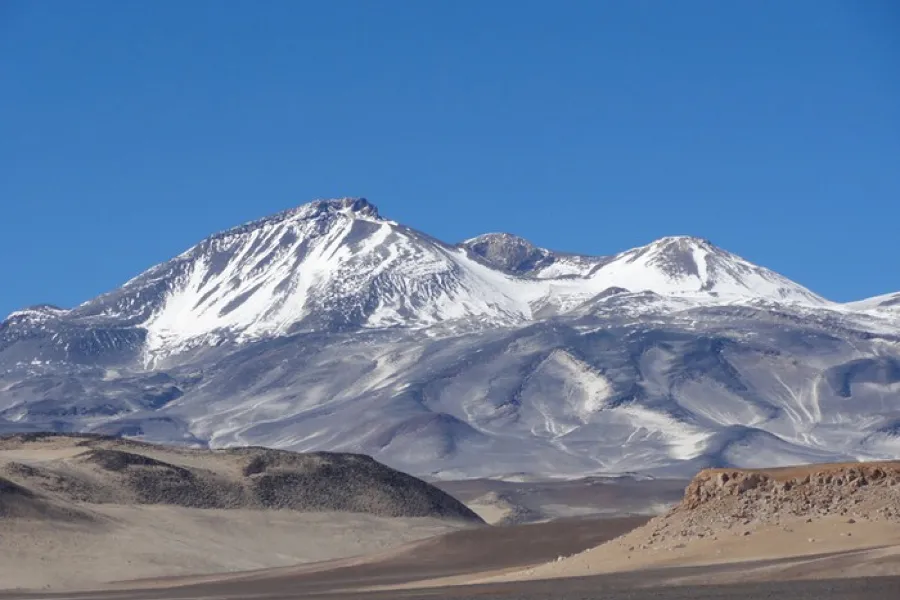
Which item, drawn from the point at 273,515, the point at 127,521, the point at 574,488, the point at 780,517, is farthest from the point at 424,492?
the point at 574,488

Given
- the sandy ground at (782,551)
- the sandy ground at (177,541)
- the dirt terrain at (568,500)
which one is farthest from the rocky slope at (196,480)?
the sandy ground at (782,551)

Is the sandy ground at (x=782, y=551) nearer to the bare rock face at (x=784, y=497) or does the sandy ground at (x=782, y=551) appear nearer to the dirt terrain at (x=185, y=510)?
the bare rock face at (x=784, y=497)

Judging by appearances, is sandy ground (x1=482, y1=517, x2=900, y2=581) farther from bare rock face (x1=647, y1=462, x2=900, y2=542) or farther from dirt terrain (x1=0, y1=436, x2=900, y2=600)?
bare rock face (x1=647, y1=462, x2=900, y2=542)

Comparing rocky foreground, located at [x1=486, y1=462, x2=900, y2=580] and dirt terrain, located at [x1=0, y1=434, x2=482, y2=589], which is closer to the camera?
rocky foreground, located at [x1=486, y1=462, x2=900, y2=580]

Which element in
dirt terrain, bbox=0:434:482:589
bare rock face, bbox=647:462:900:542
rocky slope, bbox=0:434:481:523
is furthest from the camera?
rocky slope, bbox=0:434:481:523

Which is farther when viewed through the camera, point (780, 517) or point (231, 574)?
point (231, 574)

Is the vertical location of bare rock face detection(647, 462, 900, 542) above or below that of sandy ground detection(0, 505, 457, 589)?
below

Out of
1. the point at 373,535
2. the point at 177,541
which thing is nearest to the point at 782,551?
the point at 177,541

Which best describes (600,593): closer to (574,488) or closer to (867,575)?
(867,575)

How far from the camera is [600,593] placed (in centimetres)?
4419

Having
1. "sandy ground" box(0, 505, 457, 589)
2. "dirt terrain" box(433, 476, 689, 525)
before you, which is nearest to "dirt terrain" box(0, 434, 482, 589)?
"sandy ground" box(0, 505, 457, 589)

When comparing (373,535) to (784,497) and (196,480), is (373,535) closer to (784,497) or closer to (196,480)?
(196,480)

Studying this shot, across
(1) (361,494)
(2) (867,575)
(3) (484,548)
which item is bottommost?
(2) (867,575)

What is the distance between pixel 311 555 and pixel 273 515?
22.9ft
